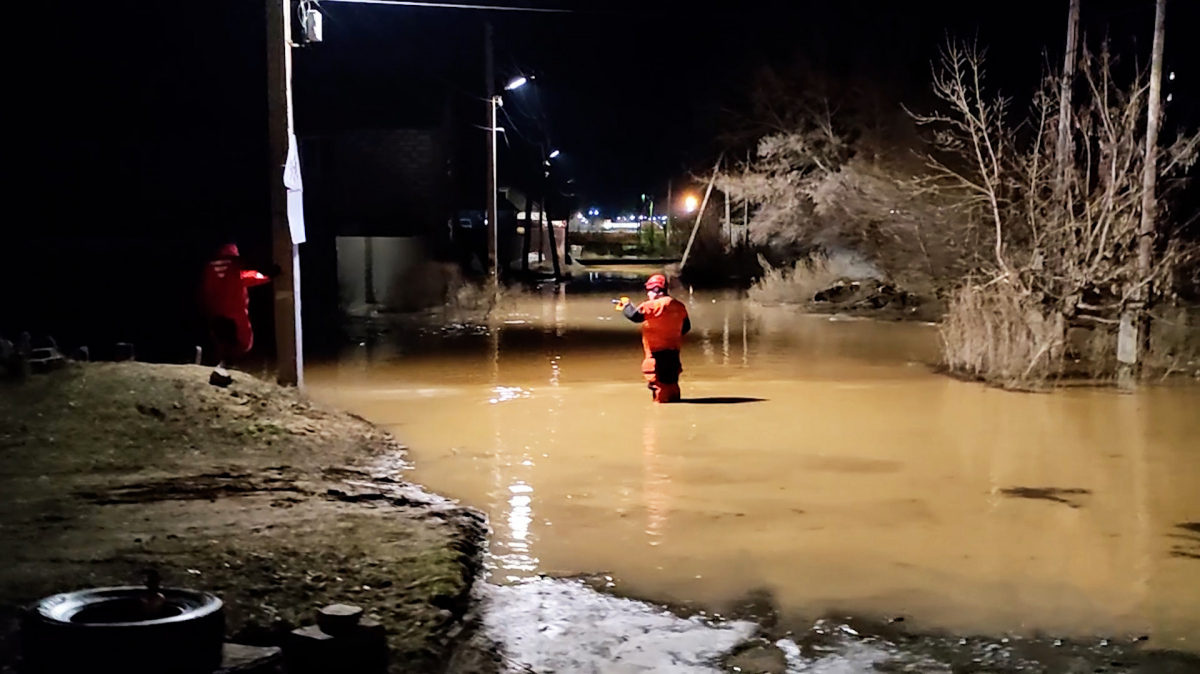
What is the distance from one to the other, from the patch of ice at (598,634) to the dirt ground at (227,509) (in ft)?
0.98

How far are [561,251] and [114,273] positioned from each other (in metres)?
40.0

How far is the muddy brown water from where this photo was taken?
7098 millimetres

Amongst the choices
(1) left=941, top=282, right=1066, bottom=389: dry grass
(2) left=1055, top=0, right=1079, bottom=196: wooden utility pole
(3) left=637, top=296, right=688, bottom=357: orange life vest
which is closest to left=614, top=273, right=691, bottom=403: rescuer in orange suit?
(3) left=637, top=296, right=688, bottom=357: orange life vest

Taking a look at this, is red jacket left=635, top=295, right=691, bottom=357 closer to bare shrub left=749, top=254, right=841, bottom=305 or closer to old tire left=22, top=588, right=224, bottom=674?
old tire left=22, top=588, right=224, bottom=674

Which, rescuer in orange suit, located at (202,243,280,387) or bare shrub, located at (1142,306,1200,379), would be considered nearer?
rescuer in orange suit, located at (202,243,280,387)

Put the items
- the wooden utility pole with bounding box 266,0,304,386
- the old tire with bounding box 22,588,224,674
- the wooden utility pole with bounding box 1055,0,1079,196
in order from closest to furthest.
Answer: the old tire with bounding box 22,588,224,674, the wooden utility pole with bounding box 266,0,304,386, the wooden utility pole with bounding box 1055,0,1079,196

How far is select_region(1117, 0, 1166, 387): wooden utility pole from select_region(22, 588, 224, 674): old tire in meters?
14.7

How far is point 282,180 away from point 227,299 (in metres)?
1.95

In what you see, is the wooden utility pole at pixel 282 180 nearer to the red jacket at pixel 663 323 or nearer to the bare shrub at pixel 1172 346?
the red jacket at pixel 663 323

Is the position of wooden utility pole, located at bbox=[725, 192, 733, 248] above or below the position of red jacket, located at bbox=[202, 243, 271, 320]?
above

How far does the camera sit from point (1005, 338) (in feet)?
53.6

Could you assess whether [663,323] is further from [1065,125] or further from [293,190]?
[1065,125]

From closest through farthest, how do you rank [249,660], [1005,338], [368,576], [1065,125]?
[249,660], [368,576], [1005,338], [1065,125]

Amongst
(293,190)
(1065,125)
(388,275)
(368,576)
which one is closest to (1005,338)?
(1065,125)
